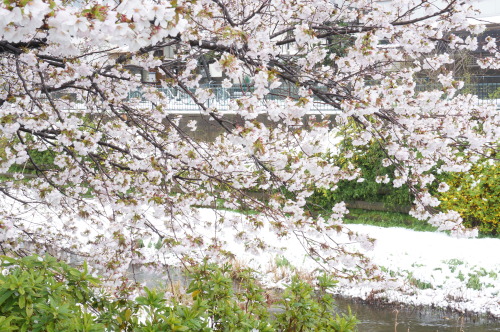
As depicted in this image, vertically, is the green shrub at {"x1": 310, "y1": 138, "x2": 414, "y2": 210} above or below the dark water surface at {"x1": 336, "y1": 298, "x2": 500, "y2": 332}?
above

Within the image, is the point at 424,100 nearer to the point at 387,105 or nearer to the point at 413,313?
the point at 387,105

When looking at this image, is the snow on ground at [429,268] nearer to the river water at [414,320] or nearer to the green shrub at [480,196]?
the river water at [414,320]

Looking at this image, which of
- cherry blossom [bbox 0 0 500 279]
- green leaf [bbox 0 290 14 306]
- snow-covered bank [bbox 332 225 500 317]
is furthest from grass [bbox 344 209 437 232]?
green leaf [bbox 0 290 14 306]

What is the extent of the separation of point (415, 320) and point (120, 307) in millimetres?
4437

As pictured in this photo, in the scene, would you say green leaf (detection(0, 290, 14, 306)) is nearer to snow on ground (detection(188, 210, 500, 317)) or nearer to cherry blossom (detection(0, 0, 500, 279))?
cherry blossom (detection(0, 0, 500, 279))

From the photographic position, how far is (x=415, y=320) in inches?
236

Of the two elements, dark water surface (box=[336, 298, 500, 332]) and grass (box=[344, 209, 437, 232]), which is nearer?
dark water surface (box=[336, 298, 500, 332])

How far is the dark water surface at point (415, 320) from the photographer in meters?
5.72

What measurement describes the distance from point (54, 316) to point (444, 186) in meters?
3.49

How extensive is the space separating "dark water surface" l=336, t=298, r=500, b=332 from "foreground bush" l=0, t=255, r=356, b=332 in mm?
3158

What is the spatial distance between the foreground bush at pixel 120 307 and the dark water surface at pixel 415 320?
3.16 meters

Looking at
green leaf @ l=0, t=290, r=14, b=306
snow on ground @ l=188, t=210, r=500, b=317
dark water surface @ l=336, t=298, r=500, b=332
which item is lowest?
dark water surface @ l=336, t=298, r=500, b=332

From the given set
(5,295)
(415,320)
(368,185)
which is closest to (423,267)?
(415,320)

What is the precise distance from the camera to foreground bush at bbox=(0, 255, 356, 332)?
2084mm
